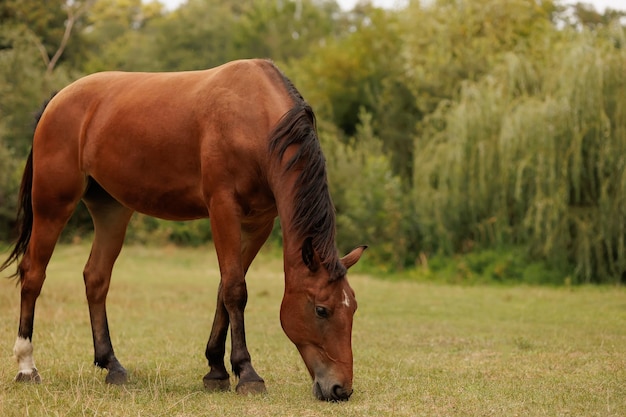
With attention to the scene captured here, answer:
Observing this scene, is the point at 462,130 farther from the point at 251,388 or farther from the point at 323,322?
the point at 323,322

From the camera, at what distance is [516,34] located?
25922 millimetres

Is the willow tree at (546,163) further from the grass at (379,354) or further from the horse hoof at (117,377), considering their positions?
the horse hoof at (117,377)

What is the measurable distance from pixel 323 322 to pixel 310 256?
1.42 ft

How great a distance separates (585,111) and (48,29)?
29.7m

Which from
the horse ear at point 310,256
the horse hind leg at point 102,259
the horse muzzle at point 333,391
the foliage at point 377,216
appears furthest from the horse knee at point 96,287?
the foliage at point 377,216

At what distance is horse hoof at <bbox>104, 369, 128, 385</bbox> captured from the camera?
20.3 ft

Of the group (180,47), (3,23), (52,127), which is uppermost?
(52,127)

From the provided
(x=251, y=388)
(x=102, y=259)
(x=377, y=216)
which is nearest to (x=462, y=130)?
(x=377, y=216)

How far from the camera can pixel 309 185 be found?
5301mm

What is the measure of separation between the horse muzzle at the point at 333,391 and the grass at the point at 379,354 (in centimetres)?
7

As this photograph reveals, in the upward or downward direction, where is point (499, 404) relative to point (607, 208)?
upward

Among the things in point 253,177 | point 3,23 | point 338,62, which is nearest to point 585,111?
point 253,177

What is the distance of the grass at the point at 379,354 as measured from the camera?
5070 millimetres

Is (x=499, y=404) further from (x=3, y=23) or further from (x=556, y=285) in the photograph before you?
(x=3, y=23)
